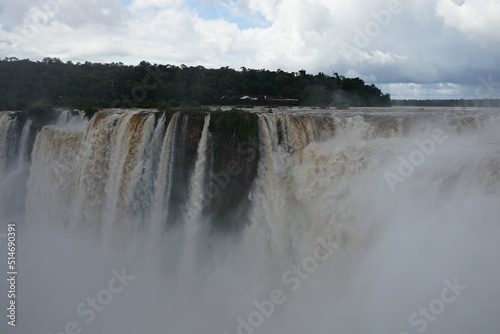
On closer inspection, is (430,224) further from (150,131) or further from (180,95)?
(180,95)

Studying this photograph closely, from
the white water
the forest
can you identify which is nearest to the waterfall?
the white water

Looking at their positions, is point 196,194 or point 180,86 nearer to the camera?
point 196,194

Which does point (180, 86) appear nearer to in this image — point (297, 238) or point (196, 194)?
point (196, 194)

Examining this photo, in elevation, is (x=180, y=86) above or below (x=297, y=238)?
above

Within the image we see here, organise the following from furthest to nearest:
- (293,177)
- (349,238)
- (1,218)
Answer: (1,218), (293,177), (349,238)

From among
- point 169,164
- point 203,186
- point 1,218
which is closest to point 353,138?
point 203,186

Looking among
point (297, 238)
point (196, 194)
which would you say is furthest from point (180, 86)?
point (297, 238)
